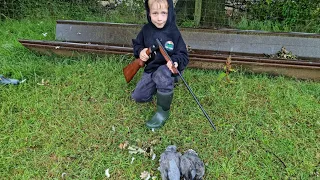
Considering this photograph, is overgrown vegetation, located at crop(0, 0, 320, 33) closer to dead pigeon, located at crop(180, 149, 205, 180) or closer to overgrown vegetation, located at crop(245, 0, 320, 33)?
overgrown vegetation, located at crop(245, 0, 320, 33)

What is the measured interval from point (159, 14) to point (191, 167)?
4.90 feet

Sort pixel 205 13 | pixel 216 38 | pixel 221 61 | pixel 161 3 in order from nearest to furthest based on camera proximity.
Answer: pixel 161 3
pixel 221 61
pixel 216 38
pixel 205 13

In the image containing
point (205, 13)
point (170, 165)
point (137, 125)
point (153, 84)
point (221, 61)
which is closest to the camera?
point (170, 165)

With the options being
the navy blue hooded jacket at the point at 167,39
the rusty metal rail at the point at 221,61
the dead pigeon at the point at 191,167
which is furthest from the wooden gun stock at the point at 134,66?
the dead pigeon at the point at 191,167

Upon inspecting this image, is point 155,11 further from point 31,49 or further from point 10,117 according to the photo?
point 31,49

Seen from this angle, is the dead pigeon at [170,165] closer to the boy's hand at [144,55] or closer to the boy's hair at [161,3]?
the boy's hand at [144,55]

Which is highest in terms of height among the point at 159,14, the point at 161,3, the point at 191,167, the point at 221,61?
the point at 161,3

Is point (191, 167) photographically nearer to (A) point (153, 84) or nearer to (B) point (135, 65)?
(A) point (153, 84)

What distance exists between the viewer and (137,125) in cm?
333

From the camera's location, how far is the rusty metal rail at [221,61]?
13.4 ft

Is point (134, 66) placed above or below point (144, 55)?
below

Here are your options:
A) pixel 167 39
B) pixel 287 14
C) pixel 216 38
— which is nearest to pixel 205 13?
pixel 216 38

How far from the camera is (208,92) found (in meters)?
3.80

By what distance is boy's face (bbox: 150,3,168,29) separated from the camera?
10.2 ft
